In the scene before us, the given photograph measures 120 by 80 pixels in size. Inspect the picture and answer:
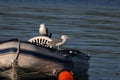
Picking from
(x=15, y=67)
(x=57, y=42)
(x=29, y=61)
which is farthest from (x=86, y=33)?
(x=29, y=61)

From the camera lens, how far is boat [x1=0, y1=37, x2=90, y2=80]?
843 inches

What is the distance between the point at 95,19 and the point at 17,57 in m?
32.9

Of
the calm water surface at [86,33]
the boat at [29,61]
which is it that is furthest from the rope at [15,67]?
the calm water surface at [86,33]

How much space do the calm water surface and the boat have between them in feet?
10.6

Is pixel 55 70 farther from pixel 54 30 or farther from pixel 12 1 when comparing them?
pixel 12 1

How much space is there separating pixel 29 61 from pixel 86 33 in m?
20.4

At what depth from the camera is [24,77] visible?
2245cm

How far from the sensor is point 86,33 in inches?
1649

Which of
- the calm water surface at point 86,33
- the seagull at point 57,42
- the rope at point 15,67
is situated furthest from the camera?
the calm water surface at point 86,33

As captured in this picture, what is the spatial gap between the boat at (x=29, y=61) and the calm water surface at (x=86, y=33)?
3.23m

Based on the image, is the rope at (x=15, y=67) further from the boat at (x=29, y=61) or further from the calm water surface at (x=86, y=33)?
the calm water surface at (x=86, y=33)

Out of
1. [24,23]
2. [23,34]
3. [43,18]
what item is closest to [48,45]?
[23,34]

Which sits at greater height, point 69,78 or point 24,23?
point 69,78

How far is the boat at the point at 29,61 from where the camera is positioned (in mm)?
21422
